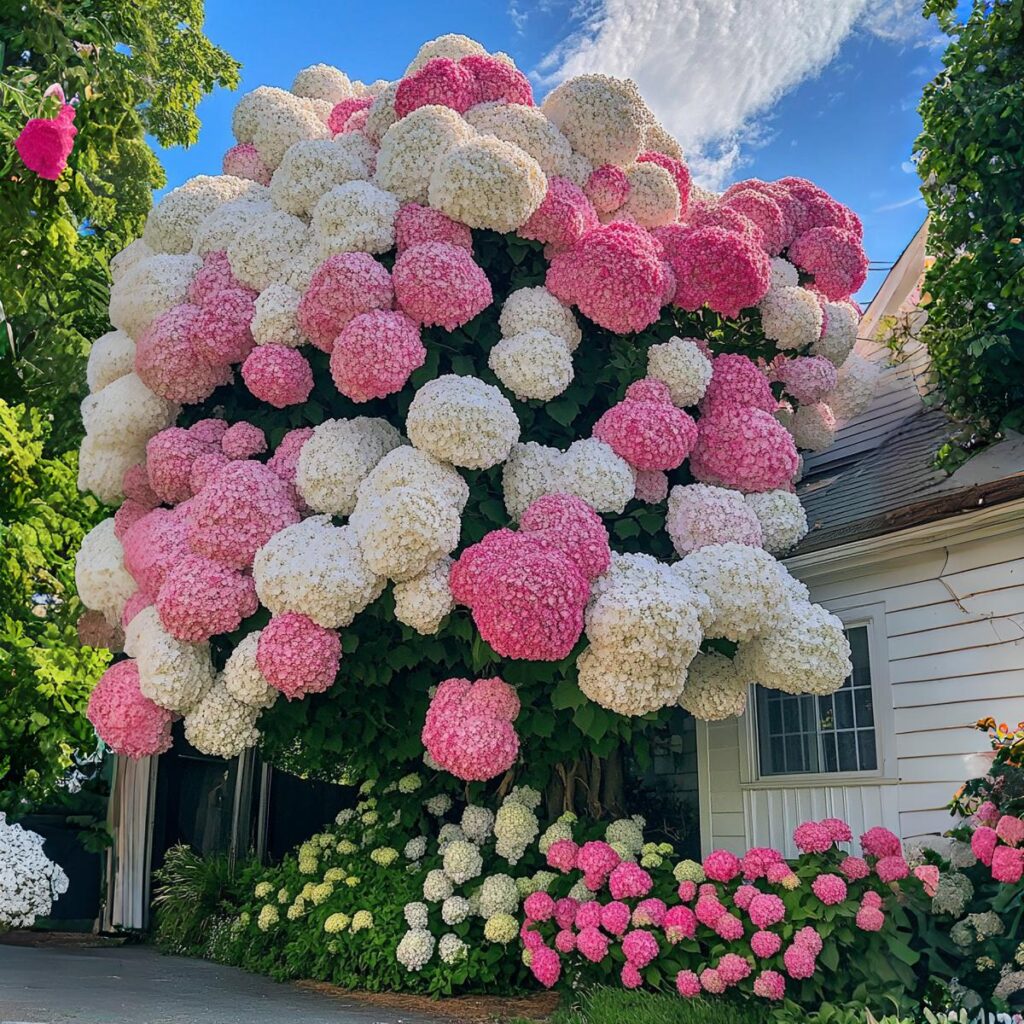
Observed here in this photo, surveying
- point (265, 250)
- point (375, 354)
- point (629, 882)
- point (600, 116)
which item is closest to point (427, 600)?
point (375, 354)

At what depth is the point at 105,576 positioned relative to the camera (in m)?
6.40

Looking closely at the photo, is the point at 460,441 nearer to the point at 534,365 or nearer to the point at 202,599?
the point at 534,365

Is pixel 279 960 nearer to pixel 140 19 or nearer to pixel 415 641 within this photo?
pixel 415 641

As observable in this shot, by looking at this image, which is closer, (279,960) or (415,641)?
(415,641)

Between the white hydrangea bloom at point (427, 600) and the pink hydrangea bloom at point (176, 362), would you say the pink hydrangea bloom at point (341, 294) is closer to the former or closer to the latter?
the pink hydrangea bloom at point (176, 362)

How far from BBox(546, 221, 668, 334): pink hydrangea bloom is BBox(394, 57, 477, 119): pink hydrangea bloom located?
1.31 metres

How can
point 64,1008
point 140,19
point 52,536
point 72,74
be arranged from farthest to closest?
point 140,19 → point 52,536 → point 72,74 → point 64,1008

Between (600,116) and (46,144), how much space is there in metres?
3.12

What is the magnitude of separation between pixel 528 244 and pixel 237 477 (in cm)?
213

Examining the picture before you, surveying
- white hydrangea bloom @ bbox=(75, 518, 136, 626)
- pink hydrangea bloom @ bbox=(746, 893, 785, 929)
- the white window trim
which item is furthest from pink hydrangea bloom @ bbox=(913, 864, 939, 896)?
white hydrangea bloom @ bbox=(75, 518, 136, 626)

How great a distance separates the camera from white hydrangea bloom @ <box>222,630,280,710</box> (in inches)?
219

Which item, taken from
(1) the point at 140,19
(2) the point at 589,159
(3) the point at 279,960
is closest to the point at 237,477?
(2) the point at 589,159

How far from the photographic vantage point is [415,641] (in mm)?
5828

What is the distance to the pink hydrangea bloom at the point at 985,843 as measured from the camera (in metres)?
4.93
